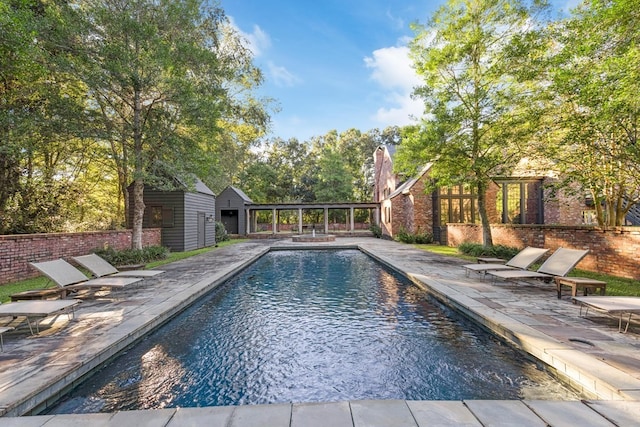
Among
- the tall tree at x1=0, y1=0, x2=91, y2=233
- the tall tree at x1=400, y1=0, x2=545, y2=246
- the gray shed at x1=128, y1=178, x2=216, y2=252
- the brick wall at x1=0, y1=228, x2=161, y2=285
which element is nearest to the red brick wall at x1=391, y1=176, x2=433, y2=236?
the tall tree at x1=400, y1=0, x2=545, y2=246

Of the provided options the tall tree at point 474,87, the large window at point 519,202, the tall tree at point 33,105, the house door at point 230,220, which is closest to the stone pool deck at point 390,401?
the tall tree at point 474,87

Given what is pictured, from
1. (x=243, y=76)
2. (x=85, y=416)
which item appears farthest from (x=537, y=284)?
(x=243, y=76)

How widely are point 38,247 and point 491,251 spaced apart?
14667 millimetres

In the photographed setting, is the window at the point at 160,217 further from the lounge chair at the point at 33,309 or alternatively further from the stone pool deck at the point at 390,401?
the lounge chair at the point at 33,309

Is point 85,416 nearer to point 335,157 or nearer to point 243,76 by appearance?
point 243,76

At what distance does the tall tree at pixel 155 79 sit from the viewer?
9781 millimetres

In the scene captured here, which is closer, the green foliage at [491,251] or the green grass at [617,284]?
the green grass at [617,284]

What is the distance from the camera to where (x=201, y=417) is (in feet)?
8.12

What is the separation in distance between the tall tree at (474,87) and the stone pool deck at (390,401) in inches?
257

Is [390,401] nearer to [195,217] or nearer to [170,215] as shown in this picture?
[170,215]

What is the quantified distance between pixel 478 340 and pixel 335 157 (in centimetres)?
3268

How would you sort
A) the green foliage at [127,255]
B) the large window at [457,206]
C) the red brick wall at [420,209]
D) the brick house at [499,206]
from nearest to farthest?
the green foliage at [127,255]
the brick house at [499,206]
the large window at [457,206]
the red brick wall at [420,209]

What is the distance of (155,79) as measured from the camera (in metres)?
10.2

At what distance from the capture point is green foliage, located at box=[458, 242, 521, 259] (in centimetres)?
1098
